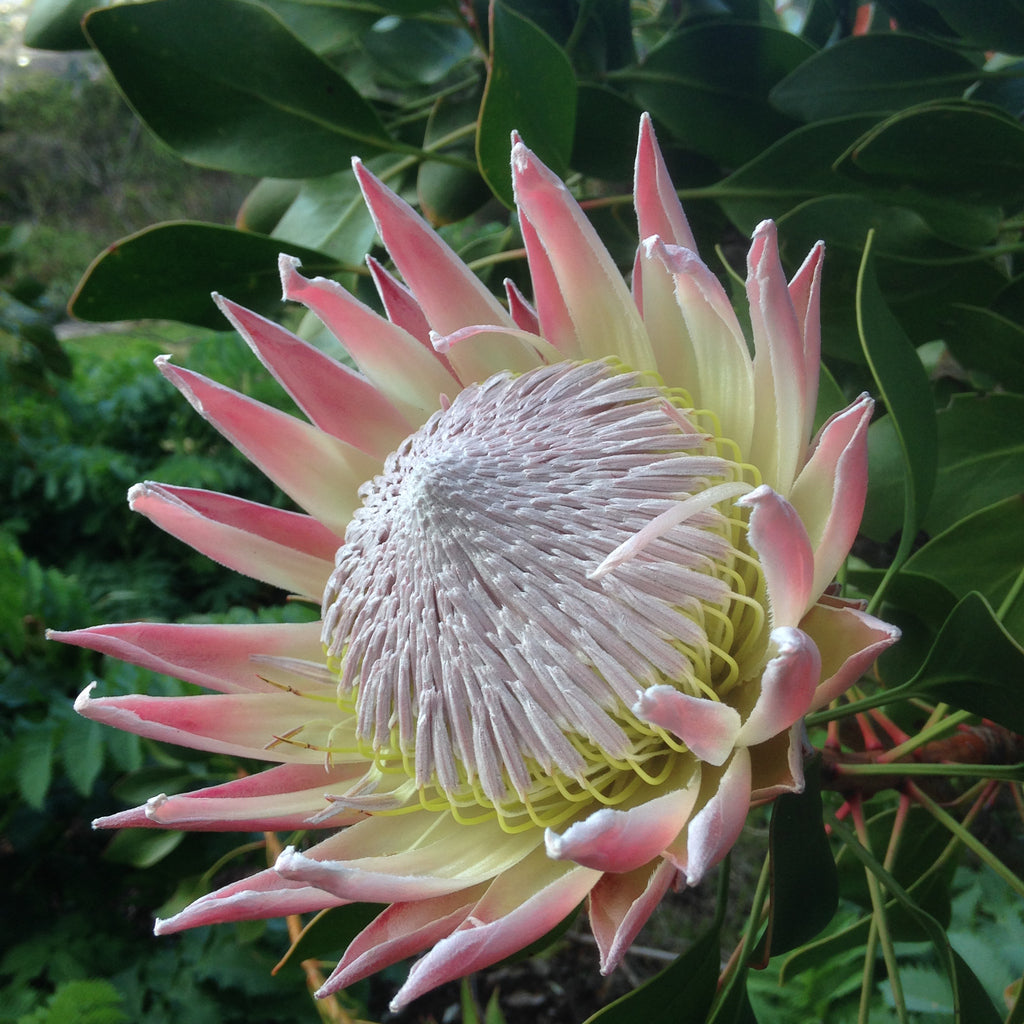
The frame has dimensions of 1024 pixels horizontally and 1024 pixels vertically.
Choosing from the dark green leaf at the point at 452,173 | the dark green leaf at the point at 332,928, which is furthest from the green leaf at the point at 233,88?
the dark green leaf at the point at 332,928

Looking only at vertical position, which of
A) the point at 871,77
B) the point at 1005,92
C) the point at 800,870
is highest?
the point at 871,77

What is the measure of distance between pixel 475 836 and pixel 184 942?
1596 mm

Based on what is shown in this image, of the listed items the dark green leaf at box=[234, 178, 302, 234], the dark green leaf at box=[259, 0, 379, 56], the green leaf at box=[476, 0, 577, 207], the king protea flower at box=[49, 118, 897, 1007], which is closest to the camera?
the king protea flower at box=[49, 118, 897, 1007]

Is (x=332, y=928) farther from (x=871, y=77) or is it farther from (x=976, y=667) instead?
(x=871, y=77)

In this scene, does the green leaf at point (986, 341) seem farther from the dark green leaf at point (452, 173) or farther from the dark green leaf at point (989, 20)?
the dark green leaf at point (452, 173)

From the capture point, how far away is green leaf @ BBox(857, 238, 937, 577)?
2.28 feet

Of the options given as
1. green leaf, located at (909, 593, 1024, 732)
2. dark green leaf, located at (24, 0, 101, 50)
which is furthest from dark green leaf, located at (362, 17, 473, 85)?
green leaf, located at (909, 593, 1024, 732)

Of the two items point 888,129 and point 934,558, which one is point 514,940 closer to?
point 934,558

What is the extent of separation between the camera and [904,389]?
0.73 metres

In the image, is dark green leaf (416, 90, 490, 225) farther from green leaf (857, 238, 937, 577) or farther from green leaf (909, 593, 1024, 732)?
green leaf (909, 593, 1024, 732)

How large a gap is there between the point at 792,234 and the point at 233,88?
0.67m

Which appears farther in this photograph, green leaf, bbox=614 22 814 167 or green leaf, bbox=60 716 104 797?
green leaf, bbox=60 716 104 797

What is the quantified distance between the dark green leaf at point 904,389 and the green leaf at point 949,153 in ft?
0.83

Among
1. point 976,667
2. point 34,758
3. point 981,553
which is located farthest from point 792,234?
point 34,758
